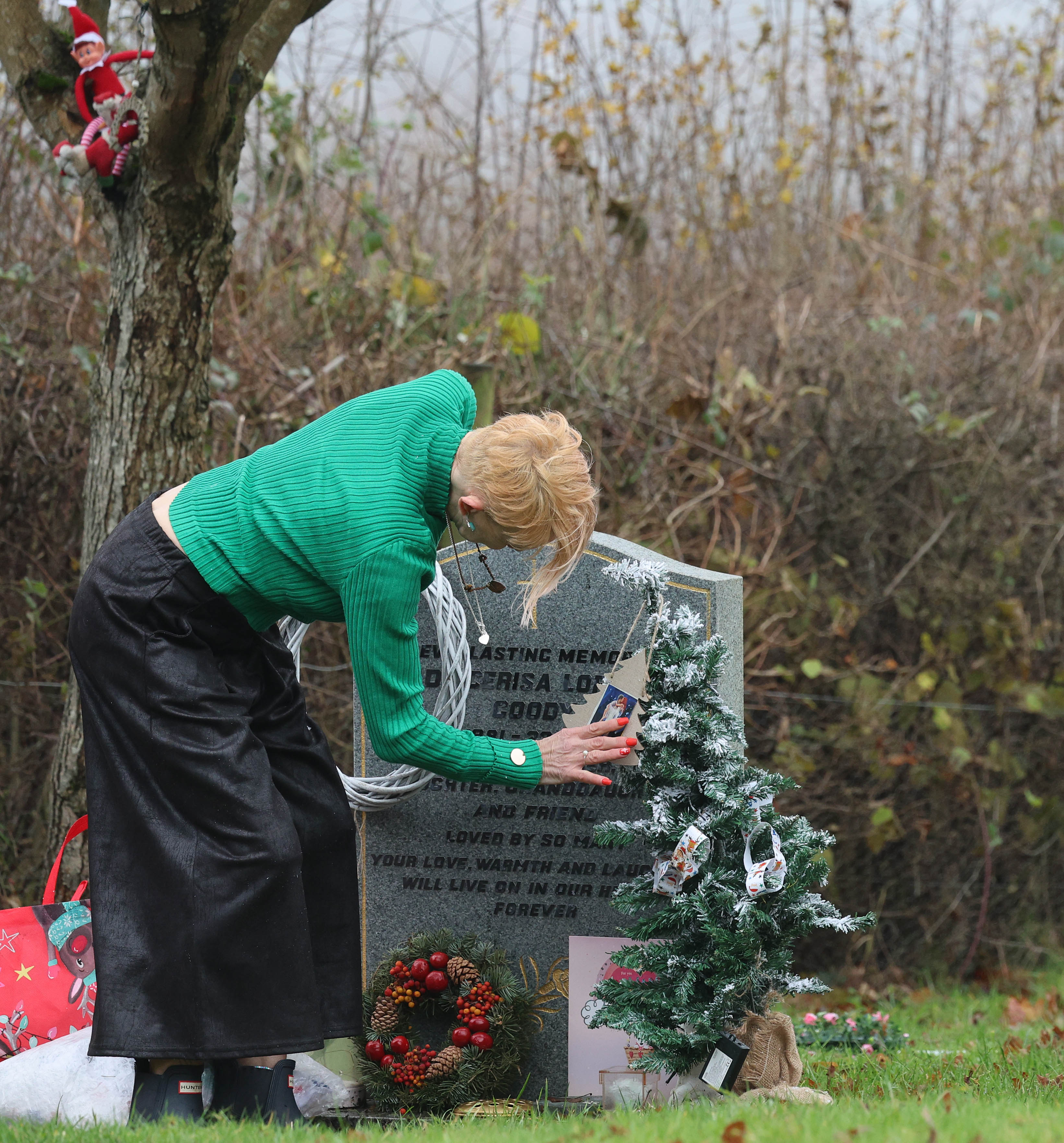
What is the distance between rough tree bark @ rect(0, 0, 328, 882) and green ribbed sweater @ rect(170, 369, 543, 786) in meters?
1.32

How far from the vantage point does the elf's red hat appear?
3.84 meters

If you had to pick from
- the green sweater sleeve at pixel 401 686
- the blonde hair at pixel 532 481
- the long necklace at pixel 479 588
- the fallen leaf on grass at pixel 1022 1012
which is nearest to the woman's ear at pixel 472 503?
the blonde hair at pixel 532 481

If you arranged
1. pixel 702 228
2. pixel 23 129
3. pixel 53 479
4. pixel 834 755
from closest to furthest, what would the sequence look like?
pixel 53 479
pixel 834 755
pixel 23 129
pixel 702 228

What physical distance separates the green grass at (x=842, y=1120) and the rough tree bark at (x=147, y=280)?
6.52 feet

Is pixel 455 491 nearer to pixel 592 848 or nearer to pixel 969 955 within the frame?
pixel 592 848

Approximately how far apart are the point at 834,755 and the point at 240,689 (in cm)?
338

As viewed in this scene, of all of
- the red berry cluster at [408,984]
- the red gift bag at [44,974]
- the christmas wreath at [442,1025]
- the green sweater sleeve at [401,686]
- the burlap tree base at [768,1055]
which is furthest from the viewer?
the red berry cluster at [408,984]

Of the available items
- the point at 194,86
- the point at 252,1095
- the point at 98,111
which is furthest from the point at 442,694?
the point at 98,111

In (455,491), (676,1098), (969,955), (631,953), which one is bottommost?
(969,955)

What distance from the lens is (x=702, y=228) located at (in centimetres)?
782

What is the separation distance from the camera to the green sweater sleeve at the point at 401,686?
104 inches

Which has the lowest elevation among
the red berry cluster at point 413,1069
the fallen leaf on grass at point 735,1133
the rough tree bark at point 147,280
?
the red berry cluster at point 413,1069

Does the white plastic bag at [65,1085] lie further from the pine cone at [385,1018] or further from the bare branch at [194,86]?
the bare branch at [194,86]

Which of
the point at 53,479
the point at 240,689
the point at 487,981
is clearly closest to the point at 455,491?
the point at 240,689
